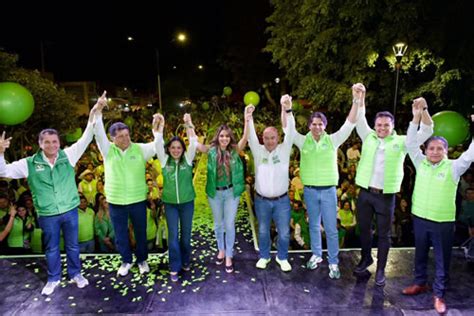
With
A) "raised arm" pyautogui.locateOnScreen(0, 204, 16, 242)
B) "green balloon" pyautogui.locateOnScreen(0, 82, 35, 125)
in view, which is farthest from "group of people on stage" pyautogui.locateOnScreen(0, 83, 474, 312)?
"green balloon" pyautogui.locateOnScreen(0, 82, 35, 125)

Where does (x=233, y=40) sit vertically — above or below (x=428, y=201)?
above

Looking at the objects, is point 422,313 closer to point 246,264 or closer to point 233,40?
point 246,264

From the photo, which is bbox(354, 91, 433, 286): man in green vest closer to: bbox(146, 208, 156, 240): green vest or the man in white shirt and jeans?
the man in white shirt and jeans

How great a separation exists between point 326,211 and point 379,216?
0.55 metres

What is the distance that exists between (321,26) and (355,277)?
8388mm

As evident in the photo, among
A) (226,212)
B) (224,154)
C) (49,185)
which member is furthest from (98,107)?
(226,212)

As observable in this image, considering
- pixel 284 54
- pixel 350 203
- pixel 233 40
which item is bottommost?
pixel 350 203

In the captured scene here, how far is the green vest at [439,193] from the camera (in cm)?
342

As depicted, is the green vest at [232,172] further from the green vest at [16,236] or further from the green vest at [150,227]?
the green vest at [16,236]

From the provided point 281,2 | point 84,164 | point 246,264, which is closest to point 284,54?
point 281,2

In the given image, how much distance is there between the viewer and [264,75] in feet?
83.8

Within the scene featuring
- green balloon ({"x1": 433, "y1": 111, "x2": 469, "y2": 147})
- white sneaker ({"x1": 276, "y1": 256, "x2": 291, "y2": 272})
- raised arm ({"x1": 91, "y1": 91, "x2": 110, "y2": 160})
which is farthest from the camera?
green balloon ({"x1": 433, "y1": 111, "x2": 469, "y2": 147})

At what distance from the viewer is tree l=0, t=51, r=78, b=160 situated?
7262mm

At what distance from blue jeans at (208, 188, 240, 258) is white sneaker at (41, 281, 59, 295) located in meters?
1.86
